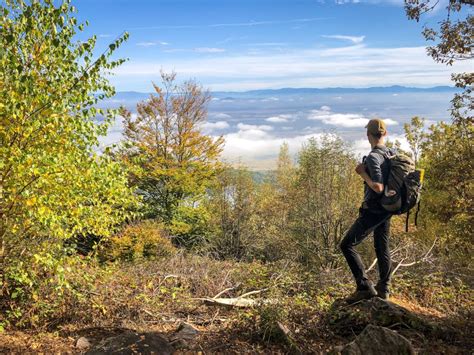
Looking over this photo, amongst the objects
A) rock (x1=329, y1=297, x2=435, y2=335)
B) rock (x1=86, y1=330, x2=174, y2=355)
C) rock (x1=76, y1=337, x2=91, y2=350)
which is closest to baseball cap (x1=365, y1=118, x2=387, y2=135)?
rock (x1=329, y1=297, x2=435, y2=335)

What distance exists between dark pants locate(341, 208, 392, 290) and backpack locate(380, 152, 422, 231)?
0.79 ft

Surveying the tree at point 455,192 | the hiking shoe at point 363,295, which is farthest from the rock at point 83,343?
the tree at point 455,192

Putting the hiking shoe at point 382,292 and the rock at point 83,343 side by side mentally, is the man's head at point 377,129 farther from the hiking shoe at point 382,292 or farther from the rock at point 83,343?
the rock at point 83,343

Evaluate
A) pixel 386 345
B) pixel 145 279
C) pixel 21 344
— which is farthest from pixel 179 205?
pixel 386 345

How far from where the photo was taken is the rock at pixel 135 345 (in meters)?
4.49

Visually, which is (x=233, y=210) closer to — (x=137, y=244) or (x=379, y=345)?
(x=137, y=244)

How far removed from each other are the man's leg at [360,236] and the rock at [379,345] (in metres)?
1.20

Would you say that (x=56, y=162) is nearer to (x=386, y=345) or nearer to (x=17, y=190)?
(x=17, y=190)

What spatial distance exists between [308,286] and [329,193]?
12.6m

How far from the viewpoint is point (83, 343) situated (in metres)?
5.33

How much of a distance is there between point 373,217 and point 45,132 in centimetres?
465

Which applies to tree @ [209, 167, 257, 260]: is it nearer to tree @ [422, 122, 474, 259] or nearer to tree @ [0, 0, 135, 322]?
tree @ [422, 122, 474, 259]

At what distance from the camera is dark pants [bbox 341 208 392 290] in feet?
16.6

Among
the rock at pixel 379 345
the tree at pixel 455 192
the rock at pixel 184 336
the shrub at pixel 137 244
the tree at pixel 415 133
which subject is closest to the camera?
the rock at pixel 379 345
